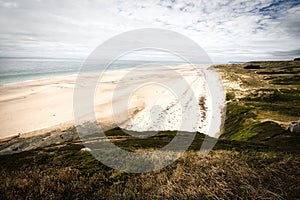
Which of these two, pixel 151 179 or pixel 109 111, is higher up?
pixel 151 179

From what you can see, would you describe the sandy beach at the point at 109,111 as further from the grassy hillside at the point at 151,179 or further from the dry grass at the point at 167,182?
the dry grass at the point at 167,182

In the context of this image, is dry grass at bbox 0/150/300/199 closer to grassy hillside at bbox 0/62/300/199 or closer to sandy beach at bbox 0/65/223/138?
grassy hillside at bbox 0/62/300/199

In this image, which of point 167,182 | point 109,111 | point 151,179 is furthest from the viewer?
point 109,111

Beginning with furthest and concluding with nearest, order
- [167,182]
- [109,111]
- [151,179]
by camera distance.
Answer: [109,111] → [151,179] → [167,182]

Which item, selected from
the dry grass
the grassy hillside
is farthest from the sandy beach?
the dry grass

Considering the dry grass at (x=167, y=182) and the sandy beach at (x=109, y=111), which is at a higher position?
the dry grass at (x=167, y=182)

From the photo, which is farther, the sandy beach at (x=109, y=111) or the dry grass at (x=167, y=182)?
the sandy beach at (x=109, y=111)

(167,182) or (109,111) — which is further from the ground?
(167,182)

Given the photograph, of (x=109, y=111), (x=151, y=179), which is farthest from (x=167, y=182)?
(x=109, y=111)

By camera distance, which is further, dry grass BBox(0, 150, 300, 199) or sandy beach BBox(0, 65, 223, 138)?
sandy beach BBox(0, 65, 223, 138)

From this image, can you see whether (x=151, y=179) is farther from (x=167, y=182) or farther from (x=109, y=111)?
(x=109, y=111)

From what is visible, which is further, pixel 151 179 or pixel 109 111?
pixel 109 111

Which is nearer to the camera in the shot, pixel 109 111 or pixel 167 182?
pixel 167 182

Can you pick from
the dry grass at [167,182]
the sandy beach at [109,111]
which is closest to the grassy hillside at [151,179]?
the dry grass at [167,182]
